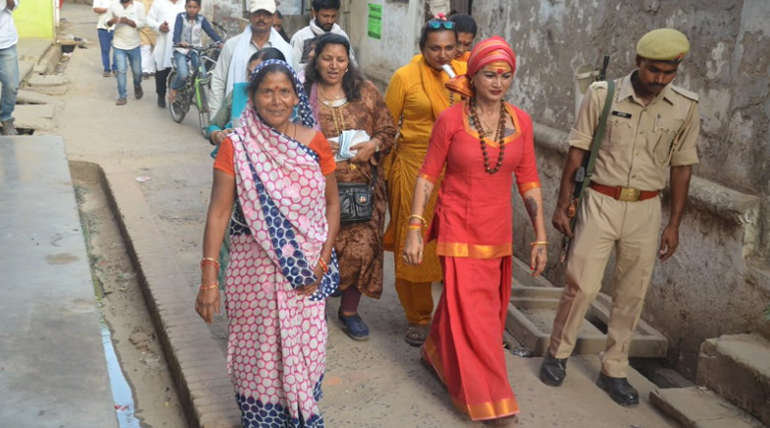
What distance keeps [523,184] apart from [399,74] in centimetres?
115

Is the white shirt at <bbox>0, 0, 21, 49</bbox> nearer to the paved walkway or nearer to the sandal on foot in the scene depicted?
the paved walkway

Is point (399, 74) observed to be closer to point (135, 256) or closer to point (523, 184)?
point (523, 184)

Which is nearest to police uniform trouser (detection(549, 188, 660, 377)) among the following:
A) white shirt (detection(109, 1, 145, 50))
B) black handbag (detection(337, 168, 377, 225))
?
black handbag (detection(337, 168, 377, 225))

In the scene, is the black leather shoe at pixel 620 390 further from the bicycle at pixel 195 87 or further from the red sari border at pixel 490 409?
the bicycle at pixel 195 87

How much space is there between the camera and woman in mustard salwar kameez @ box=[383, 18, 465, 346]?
4.62m

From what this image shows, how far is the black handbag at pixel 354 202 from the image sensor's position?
450 cm

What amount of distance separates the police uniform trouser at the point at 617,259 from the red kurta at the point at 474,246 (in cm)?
36

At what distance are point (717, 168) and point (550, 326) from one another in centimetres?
141

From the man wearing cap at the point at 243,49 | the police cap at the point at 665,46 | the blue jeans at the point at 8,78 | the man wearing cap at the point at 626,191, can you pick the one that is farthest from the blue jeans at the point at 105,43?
the police cap at the point at 665,46

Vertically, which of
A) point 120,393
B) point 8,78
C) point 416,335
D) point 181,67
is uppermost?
point 8,78

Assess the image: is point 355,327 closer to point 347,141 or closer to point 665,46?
point 347,141

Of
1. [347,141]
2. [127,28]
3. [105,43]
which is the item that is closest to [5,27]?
[127,28]

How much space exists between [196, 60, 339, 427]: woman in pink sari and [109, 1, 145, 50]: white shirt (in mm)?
10035

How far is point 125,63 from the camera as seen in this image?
12.6 meters
